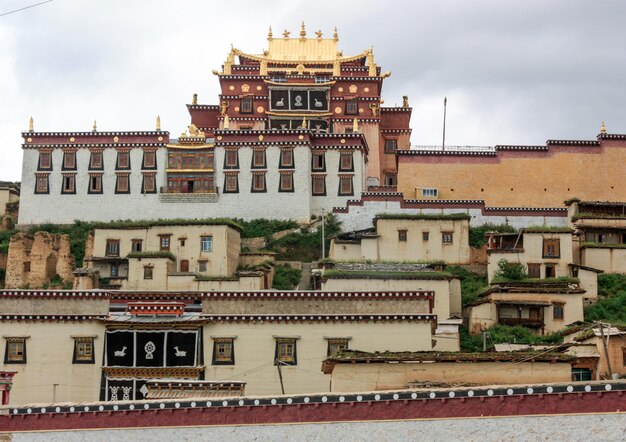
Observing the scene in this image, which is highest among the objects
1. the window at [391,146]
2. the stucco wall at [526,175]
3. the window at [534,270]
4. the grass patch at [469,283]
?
the window at [391,146]

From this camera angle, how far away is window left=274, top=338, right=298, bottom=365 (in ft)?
153

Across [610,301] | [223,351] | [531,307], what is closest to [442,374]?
[223,351]

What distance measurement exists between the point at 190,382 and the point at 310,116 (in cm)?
4039

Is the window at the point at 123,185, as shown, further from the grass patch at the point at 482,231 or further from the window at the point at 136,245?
the grass patch at the point at 482,231

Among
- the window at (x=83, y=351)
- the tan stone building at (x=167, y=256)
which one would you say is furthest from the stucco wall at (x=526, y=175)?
the window at (x=83, y=351)

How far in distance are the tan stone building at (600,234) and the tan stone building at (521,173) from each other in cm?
562

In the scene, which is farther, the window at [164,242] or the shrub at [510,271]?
the window at [164,242]

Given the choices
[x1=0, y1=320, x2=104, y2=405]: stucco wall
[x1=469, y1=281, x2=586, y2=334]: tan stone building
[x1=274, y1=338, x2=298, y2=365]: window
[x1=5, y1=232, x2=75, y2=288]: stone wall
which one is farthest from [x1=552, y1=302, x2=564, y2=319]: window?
[x1=5, y1=232, x2=75, y2=288]: stone wall

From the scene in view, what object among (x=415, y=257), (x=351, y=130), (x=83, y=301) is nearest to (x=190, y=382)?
(x=83, y=301)

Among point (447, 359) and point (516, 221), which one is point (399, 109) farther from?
point (447, 359)

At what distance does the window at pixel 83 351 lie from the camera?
47.9 m

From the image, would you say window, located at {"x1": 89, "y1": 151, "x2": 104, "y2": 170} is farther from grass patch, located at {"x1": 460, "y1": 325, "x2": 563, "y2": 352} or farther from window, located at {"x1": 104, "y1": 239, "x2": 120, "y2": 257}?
grass patch, located at {"x1": 460, "y1": 325, "x2": 563, "y2": 352}

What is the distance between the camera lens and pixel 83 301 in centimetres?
4903

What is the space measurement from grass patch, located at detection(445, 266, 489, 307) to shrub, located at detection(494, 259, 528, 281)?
1102mm
